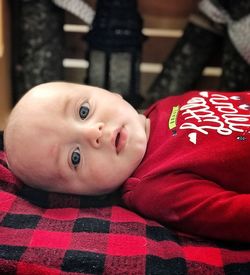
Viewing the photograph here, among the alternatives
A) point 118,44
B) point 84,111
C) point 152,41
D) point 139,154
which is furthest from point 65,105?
point 152,41

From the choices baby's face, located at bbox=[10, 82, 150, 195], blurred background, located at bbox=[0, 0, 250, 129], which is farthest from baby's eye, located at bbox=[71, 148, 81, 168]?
blurred background, located at bbox=[0, 0, 250, 129]

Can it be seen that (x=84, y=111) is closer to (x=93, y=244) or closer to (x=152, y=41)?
(x=93, y=244)

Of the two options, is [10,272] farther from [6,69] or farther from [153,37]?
[153,37]

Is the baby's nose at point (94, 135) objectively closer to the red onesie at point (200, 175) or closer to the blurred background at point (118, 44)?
the red onesie at point (200, 175)

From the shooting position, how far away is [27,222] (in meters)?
0.84

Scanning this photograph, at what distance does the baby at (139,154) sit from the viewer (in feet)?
2.70

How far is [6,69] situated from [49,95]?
1.90 ft

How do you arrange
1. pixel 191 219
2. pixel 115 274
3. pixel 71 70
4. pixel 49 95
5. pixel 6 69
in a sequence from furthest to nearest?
pixel 71 70, pixel 6 69, pixel 49 95, pixel 191 219, pixel 115 274

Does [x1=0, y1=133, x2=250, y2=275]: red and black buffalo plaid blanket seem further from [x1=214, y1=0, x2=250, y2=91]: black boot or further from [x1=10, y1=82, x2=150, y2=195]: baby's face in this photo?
[x1=214, y1=0, x2=250, y2=91]: black boot

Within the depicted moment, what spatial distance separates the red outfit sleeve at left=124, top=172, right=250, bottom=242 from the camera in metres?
0.78

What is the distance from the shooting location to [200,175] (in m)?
0.84

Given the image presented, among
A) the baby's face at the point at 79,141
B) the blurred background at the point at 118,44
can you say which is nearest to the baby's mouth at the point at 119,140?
the baby's face at the point at 79,141

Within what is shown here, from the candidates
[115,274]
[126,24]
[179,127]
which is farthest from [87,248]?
[126,24]

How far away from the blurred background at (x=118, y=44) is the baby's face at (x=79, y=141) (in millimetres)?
476
